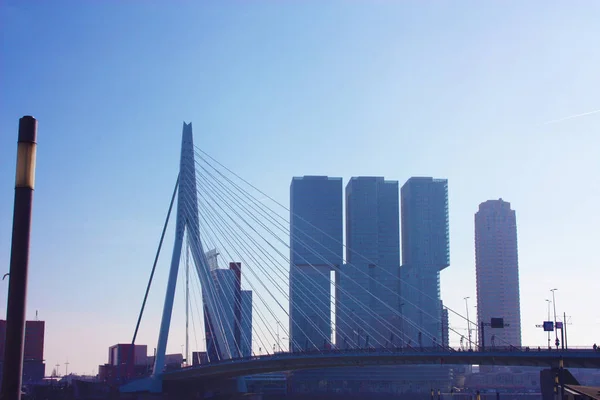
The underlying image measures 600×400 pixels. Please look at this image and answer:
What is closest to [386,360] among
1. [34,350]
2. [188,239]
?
[188,239]

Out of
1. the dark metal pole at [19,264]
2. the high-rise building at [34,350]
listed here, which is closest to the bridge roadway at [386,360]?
the dark metal pole at [19,264]

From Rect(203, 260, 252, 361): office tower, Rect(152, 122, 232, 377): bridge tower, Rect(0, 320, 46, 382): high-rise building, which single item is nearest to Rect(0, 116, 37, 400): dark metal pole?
Rect(152, 122, 232, 377): bridge tower

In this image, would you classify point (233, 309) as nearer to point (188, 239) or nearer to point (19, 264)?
point (188, 239)

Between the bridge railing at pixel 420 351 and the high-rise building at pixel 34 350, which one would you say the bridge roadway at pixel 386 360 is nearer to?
the bridge railing at pixel 420 351

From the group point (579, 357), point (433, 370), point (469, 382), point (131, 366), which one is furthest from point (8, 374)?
point (469, 382)

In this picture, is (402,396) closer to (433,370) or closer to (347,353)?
(433,370)

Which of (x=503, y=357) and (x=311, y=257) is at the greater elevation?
(x=311, y=257)

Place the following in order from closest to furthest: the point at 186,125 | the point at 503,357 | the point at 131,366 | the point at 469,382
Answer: the point at 503,357 < the point at 186,125 < the point at 131,366 < the point at 469,382
